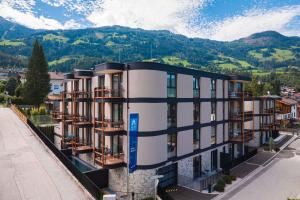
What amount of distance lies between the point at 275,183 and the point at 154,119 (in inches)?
671

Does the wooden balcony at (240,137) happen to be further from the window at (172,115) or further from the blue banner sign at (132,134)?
the blue banner sign at (132,134)

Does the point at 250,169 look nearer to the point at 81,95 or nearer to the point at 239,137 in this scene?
the point at 239,137

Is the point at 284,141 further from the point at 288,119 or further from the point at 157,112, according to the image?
the point at 157,112

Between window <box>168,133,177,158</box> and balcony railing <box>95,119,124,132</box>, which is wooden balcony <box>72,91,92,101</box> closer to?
balcony railing <box>95,119,124,132</box>

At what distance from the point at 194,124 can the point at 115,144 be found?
9.31 meters

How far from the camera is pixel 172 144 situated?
79.3 feet

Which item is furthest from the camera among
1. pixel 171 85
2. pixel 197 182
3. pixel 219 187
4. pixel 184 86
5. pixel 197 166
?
Answer: pixel 197 166

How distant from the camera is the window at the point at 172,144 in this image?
23795mm

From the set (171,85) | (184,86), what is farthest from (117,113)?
(184,86)

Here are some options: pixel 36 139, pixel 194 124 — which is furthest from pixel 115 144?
pixel 36 139

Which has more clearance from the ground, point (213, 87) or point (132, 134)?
point (213, 87)

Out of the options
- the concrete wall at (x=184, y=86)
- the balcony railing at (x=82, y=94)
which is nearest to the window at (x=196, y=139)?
the concrete wall at (x=184, y=86)

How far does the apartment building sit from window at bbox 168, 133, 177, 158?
0.29 feet

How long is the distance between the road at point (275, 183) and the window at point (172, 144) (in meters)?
6.93
